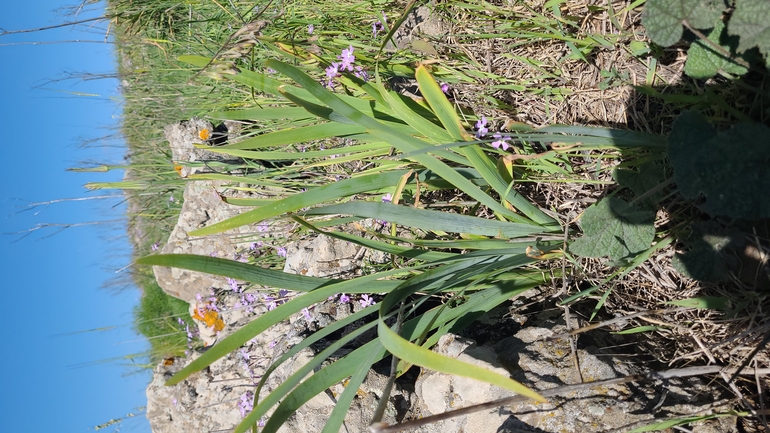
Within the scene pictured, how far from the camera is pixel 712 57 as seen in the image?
4.05 feet

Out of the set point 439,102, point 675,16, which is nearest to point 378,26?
point 439,102

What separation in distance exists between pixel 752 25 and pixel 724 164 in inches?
12.1

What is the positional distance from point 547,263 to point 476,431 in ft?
2.14

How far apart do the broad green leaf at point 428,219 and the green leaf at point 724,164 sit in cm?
52

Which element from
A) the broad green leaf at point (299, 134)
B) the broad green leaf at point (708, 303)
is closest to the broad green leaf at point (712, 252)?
the broad green leaf at point (708, 303)

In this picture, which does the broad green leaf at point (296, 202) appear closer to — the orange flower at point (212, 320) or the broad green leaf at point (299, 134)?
the broad green leaf at point (299, 134)

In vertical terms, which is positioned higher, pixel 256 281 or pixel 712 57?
pixel 712 57

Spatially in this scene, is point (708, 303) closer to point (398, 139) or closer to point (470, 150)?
point (470, 150)

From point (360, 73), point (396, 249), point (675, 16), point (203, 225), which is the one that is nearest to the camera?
point (675, 16)

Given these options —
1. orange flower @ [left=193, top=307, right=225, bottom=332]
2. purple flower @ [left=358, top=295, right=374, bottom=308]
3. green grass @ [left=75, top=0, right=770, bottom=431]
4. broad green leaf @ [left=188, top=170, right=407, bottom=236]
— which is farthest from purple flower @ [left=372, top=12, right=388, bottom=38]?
orange flower @ [left=193, top=307, right=225, bottom=332]

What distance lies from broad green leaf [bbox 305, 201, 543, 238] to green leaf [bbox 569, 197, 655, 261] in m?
0.20

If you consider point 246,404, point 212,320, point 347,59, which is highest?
point 347,59

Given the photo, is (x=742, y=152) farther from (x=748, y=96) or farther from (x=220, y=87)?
(x=220, y=87)

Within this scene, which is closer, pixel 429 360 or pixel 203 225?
pixel 429 360
